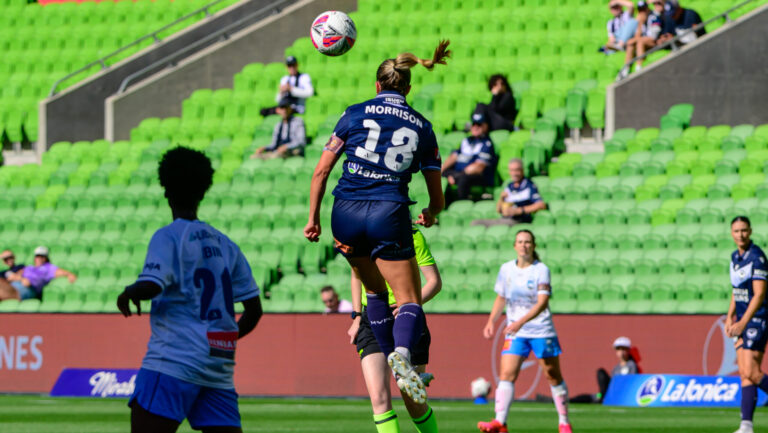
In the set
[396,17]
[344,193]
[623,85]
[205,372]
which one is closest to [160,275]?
[205,372]

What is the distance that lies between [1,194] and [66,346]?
652 cm

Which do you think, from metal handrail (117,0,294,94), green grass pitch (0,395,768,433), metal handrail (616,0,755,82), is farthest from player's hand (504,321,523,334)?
metal handrail (117,0,294,94)

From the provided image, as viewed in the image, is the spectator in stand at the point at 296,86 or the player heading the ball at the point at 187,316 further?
the spectator in stand at the point at 296,86

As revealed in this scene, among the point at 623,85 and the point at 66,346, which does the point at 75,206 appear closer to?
the point at 66,346

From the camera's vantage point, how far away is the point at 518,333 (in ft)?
39.6

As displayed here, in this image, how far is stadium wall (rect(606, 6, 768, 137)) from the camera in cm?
2150

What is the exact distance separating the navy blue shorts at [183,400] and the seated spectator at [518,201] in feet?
45.2

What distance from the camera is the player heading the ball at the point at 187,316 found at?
18.9 ft

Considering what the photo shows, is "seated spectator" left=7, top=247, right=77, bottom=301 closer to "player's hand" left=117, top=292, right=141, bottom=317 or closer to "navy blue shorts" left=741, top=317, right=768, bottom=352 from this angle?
"navy blue shorts" left=741, top=317, right=768, bottom=352

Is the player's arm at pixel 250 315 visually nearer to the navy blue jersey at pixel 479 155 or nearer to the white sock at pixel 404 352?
the white sock at pixel 404 352

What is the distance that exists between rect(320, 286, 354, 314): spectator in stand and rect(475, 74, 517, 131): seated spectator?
16.7 feet

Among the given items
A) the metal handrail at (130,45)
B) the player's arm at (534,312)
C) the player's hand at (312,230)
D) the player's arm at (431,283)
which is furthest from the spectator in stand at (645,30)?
the player's hand at (312,230)

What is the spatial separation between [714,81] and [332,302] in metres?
7.88

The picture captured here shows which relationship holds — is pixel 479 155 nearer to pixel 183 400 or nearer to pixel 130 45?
pixel 130 45
